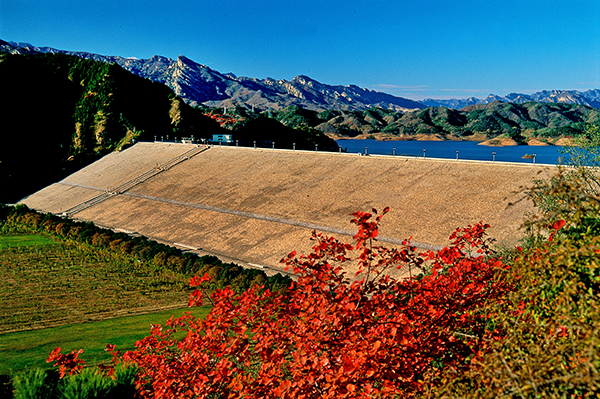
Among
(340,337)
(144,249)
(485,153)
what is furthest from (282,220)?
(485,153)

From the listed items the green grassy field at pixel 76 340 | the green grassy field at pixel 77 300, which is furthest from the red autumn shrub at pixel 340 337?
the green grassy field at pixel 77 300

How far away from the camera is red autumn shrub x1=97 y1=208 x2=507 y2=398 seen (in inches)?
259

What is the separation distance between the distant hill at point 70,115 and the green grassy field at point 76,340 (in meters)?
57.4

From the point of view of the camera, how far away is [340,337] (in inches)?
282

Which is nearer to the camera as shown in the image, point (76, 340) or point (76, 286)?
point (76, 340)

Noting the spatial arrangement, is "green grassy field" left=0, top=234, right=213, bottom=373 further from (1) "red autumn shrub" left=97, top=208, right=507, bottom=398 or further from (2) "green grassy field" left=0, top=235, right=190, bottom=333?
(1) "red autumn shrub" left=97, top=208, right=507, bottom=398

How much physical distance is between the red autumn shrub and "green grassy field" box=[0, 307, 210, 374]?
11587mm

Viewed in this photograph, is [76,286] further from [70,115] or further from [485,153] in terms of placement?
[485,153]

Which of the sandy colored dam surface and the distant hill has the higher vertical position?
the distant hill

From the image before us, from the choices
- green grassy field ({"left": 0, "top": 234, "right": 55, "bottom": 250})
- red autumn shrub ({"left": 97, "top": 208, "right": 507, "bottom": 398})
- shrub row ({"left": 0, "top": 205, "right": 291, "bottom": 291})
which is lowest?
green grassy field ({"left": 0, "top": 234, "right": 55, "bottom": 250})

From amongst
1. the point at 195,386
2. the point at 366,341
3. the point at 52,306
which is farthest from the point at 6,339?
the point at 366,341

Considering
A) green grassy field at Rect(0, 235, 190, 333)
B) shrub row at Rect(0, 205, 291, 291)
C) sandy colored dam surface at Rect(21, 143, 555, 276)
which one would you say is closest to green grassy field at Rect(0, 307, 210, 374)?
green grassy field at Rect(0, 235, 190, 333)

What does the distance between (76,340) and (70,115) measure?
257 ft

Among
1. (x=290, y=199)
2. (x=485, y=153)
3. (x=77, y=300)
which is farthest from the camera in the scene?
(x=485, y=153)
